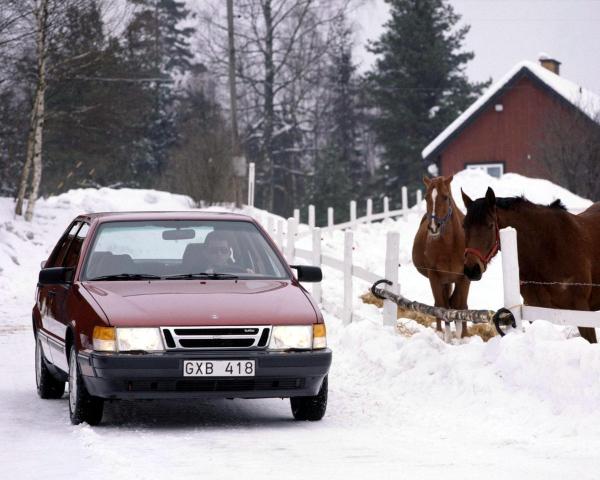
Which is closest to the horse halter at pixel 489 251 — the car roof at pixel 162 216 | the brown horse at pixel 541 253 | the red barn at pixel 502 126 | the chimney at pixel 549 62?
the brown horse at pixel 541 253

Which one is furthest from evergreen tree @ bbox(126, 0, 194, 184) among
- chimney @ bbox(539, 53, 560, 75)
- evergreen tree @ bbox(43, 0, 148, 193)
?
chimney @ bbox(539, 53, 560, 75)

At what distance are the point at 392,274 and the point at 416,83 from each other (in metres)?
52.7

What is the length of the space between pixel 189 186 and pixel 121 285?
130 ft

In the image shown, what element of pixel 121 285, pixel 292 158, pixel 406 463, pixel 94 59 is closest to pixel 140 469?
pixel 406 463

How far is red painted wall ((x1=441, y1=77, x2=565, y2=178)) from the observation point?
178ft

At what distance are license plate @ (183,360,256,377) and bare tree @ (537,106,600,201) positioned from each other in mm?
34588

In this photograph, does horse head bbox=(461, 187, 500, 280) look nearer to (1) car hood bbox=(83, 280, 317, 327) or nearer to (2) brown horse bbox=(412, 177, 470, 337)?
(1) car hood bbox=(83, 280, 317, 327)

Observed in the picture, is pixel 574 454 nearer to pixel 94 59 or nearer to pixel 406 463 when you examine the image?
pixel 406 463

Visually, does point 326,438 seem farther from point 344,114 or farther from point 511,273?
point 344,114

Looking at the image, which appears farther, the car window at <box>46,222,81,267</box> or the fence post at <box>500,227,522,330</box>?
the car window at <box>46,222,81,267</box>

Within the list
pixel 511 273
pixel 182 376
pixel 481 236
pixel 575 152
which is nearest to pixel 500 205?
pixel 481 236

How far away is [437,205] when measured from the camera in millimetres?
16406

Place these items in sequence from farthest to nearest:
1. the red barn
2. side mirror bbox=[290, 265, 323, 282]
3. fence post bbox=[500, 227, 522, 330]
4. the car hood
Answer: the red barn
fence post bbox=[500, 227, 522, 330]
side mirror bbox=[290, 265, 323, 282]
the car hood

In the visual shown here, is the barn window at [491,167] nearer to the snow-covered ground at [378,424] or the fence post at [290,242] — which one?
the fence post at [290,242]
